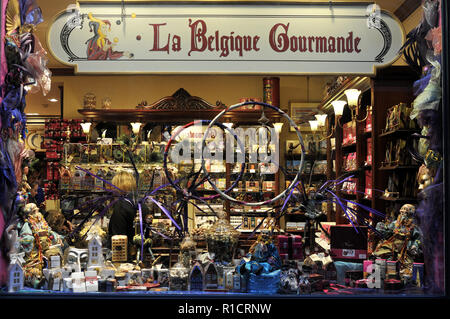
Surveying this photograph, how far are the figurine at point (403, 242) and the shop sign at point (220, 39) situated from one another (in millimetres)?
779

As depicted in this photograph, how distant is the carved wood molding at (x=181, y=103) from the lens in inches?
163

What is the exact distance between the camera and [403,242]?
230 centimetres

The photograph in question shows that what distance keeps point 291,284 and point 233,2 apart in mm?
1415

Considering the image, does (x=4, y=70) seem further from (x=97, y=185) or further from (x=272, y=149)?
(x=272, y=149)

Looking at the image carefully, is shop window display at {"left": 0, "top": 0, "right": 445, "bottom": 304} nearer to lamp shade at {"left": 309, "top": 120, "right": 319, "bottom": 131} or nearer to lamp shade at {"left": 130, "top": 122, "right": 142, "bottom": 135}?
lamp shade at {"left": 309, "top": 120, "right": 319, "bottom": 131}

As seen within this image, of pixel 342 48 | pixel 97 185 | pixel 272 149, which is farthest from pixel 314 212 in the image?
pixel 97 185

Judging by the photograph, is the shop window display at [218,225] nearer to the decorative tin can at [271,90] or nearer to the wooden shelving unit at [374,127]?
the decorative tin can at [271,90]

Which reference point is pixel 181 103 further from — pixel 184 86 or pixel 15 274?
pixel 15 274

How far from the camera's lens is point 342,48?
7.59ft

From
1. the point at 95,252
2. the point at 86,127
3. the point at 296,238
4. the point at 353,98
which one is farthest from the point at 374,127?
the point at 86,127

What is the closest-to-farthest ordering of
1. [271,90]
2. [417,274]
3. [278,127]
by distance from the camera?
1. [417,274]
2. [278,127]
3. [271,90]

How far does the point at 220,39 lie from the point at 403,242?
138 cm

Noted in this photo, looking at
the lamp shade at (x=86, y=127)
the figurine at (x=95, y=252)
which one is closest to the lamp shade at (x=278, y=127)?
the figurine at (x=95, y=252)

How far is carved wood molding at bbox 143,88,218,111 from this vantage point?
413 cm
